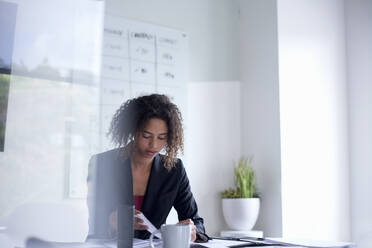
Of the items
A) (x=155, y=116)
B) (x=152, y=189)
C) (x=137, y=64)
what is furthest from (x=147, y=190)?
(x=137, y=64)

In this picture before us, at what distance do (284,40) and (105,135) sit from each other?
4.91 ft

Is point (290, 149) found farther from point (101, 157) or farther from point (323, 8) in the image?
point (101, 157)

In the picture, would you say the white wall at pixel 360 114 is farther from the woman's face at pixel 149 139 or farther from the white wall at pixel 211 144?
the woman's face at pixel 149 139

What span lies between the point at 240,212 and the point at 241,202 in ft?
0.21

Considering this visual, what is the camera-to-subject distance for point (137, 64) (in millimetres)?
3146

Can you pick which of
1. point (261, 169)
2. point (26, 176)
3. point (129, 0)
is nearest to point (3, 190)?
point (26, 176)

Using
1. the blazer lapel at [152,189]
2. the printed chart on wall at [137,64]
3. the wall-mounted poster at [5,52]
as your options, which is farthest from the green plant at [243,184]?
the wall-mounted poster at [5,52]

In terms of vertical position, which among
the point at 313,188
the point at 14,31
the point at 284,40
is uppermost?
the point at 284,40

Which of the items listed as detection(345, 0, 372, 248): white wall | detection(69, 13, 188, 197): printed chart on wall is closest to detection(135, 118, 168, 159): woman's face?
detection(69, 13, 188, 197): printed chart on wall

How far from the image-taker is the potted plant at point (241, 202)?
332 centimetres

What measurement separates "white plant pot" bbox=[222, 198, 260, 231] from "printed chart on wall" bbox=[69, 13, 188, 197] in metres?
0.70

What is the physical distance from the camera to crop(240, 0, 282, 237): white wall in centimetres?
342

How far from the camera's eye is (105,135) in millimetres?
2734

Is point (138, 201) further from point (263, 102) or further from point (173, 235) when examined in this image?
point (263, 102)
